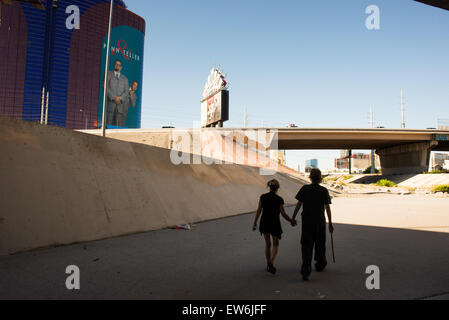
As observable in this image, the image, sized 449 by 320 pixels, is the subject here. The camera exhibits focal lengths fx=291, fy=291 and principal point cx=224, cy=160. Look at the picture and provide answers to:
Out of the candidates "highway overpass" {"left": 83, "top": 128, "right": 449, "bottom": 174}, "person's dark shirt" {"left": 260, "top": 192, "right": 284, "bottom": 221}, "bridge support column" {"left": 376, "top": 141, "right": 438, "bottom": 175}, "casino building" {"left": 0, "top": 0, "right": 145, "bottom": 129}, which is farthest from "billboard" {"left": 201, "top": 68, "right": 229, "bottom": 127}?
"casino building" {"left": 0, "top": 0, "right": 145, "bottom": 129}

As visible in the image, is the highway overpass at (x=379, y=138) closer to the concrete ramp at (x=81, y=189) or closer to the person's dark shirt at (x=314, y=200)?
the concrete ramp at (x=81, y=189)

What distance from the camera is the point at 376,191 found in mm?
34000

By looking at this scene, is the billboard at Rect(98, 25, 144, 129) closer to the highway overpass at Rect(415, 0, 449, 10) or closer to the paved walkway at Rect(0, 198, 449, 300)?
the paved walkway at Rect(0, 198, 449, 300)

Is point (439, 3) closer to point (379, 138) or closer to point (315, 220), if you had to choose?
point (315, 220)

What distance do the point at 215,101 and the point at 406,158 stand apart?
37963 millimetres

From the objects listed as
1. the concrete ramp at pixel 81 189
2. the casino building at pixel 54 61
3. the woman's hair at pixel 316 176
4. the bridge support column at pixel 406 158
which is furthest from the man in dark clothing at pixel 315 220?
the casino building at pixel 54 61

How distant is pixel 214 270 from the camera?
4.98 meters

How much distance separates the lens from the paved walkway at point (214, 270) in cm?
389

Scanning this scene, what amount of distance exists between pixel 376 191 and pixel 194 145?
21.8 meters

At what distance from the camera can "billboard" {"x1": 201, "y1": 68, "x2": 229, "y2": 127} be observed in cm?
5331

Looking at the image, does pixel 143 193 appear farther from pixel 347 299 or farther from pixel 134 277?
pixel 347 299

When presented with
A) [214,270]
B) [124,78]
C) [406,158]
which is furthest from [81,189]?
[124,78]

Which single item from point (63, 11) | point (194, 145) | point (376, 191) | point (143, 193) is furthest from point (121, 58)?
point (143, 193)

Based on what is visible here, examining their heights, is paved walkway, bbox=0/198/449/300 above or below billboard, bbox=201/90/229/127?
below
